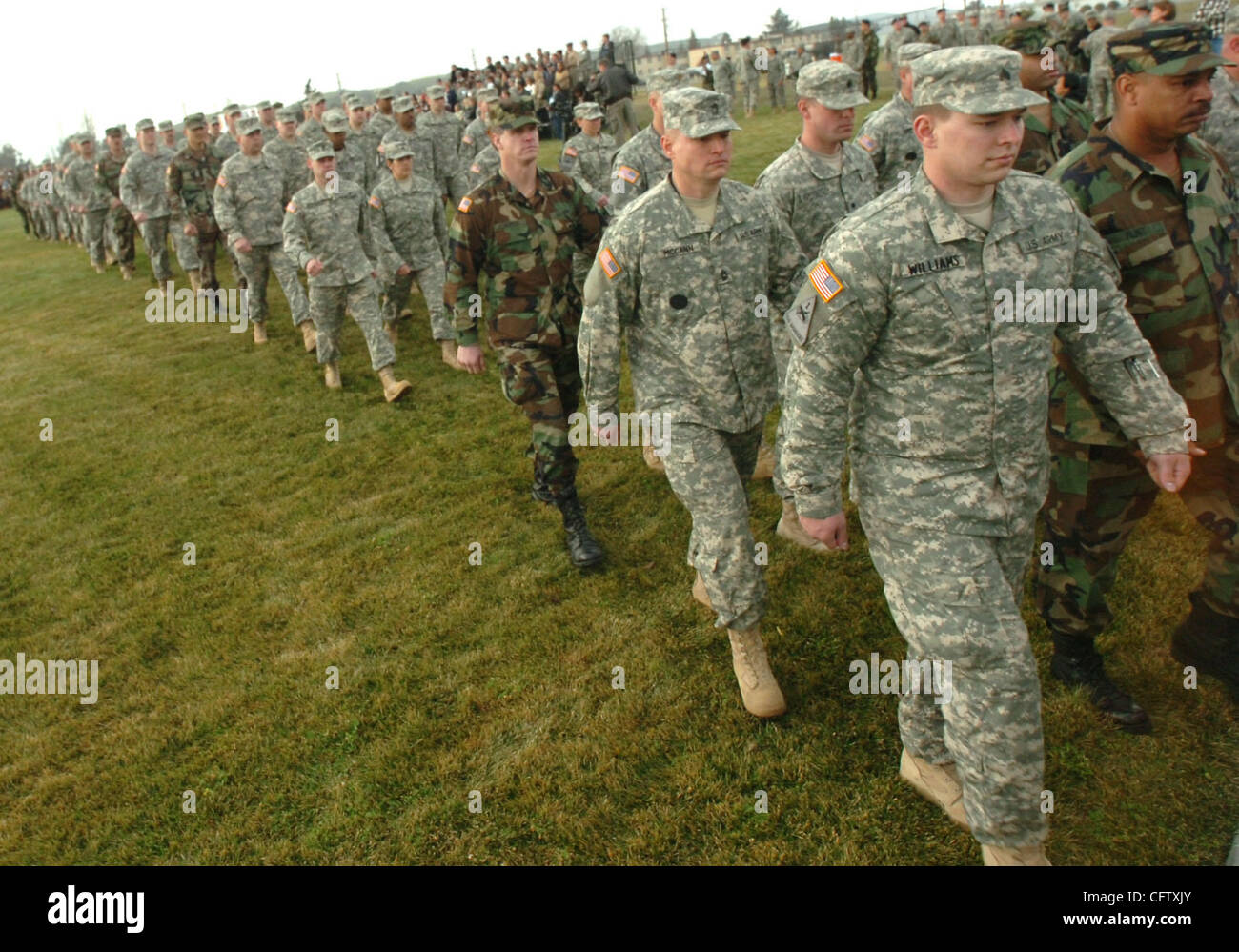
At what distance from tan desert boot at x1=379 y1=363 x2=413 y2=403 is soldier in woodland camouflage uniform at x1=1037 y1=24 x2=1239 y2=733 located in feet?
22.8

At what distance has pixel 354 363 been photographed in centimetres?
1120

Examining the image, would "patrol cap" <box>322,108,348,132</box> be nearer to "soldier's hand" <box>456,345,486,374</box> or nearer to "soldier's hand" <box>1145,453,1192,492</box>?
"soldier's hand" <box>456,345,486,374</box>

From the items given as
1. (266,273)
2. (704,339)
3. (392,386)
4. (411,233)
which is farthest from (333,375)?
(704,339)

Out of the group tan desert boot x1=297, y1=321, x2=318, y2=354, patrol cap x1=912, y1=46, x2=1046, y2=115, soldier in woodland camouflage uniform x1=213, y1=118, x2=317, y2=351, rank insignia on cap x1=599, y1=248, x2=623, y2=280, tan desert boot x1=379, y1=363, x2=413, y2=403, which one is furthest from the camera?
tan desert boot x1=297, y1=321, x2=318, y2=354

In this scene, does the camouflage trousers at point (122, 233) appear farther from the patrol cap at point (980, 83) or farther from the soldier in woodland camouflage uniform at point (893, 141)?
the patrol cap at point (980, 83)

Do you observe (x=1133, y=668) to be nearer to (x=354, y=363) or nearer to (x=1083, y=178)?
(x=1083, y=178)

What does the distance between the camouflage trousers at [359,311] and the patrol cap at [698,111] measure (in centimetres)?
597

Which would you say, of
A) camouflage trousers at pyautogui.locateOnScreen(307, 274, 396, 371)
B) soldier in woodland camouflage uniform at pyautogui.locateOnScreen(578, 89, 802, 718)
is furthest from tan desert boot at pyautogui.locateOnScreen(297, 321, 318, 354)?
soldier in woodland camouflage uniform at pyautogui.locateOnScreen(578, 89, 802, 718)

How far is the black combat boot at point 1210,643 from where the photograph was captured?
4.07 metres

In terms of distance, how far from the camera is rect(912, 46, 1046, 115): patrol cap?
A: 2.80 meters

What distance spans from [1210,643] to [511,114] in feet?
15.6

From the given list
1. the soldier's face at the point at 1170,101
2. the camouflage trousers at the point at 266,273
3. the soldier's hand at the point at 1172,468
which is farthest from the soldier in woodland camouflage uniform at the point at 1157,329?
A: the camouflage trousers at the point at 266,273

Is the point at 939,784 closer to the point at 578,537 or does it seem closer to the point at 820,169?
the point at 578,537

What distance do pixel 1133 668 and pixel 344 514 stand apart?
549cm
